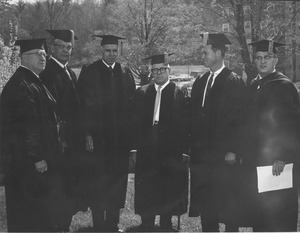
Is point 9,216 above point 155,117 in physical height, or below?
below

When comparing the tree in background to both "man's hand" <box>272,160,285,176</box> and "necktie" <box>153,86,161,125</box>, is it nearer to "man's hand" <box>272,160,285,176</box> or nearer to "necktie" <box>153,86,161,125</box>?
"necktie" <box>153,86,161,125</box>

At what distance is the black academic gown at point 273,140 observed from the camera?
448 centimetres

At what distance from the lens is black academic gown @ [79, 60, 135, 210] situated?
17.6ft

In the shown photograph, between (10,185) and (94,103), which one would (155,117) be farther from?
(10,185)

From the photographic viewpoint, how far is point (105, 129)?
212 inches

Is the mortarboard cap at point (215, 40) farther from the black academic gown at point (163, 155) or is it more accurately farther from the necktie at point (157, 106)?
the necktie at point (157, 106)

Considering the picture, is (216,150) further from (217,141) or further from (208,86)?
(208,86)

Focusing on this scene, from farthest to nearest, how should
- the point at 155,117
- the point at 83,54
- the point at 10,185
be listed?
1. the point at 83,54
2. the point at 155,117
3. the point at 10,185

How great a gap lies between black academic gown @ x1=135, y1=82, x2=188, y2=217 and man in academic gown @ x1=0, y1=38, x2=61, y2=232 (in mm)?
1260

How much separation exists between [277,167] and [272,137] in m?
0.33

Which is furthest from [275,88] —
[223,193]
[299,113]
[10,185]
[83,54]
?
[83,54]

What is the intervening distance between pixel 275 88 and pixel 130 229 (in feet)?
8.74

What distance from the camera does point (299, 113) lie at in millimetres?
4496

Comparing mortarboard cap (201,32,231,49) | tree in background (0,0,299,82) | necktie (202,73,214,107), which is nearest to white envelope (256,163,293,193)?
necktie (202,73,214,107)
